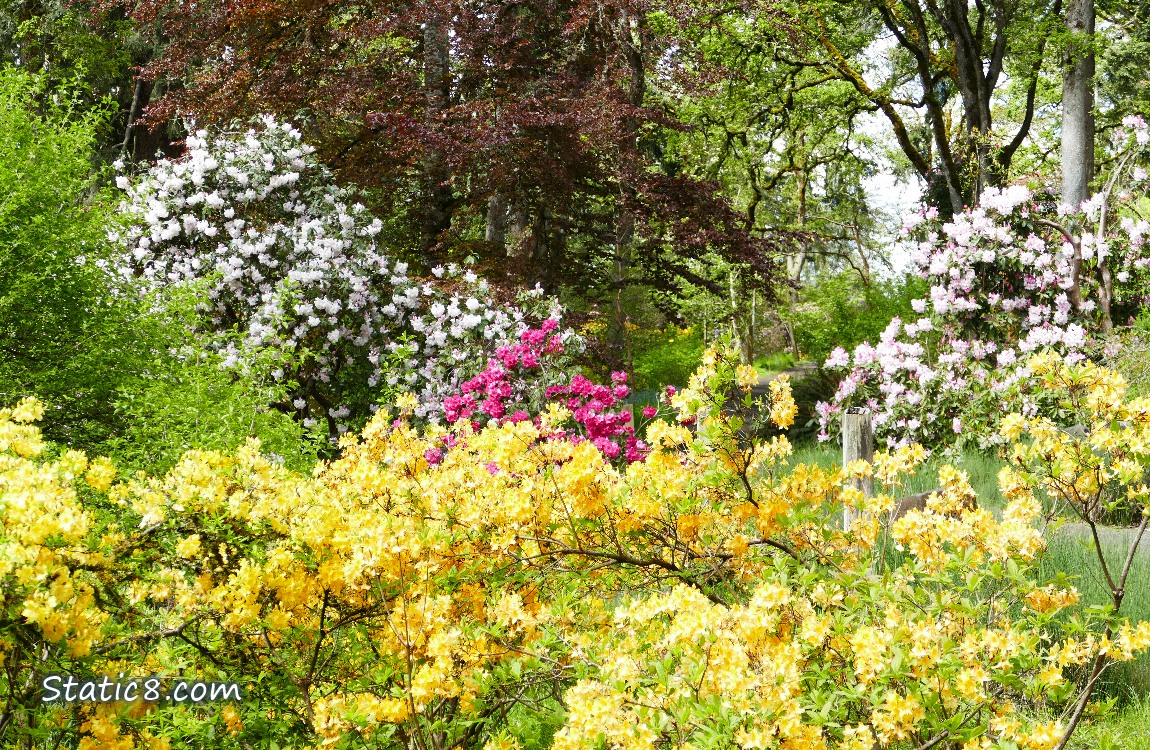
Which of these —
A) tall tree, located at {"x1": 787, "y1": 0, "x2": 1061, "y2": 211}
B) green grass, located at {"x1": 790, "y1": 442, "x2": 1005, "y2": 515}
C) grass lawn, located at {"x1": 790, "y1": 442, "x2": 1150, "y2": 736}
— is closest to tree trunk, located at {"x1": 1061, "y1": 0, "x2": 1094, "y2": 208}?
tall tree, located at {"x1": 787, "y1": 0, "x2": 1061, "y2": 211}

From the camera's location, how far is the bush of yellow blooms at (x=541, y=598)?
5.96 feet

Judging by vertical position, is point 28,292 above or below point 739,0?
below

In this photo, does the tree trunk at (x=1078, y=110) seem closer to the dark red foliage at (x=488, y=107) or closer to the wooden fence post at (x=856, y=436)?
the dark red foliage at (x=488, y=107)

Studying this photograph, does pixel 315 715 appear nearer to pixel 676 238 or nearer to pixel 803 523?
pixel 803 523

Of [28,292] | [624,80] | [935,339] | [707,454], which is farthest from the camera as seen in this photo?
[935,339]

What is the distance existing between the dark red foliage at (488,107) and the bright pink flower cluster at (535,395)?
1.17 metres

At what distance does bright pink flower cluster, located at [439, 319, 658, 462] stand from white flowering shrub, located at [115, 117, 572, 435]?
38cm

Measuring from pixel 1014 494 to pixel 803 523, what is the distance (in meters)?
0.60

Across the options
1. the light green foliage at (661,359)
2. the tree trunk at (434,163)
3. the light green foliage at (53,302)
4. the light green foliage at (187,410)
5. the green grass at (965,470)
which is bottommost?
the green grass at (965,470)

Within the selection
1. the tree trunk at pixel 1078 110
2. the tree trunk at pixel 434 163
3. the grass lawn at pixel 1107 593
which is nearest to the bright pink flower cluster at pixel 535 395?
the grass lawn at pixel 1107 593

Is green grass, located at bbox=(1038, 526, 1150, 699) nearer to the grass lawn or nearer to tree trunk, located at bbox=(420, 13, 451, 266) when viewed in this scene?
the grass lawn

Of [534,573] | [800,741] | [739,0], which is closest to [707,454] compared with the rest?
[534,573]

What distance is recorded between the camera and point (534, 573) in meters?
2.44

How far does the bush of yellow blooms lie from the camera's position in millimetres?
1817
